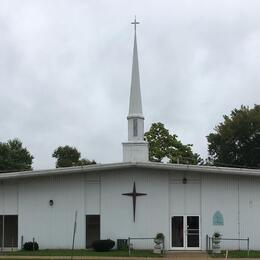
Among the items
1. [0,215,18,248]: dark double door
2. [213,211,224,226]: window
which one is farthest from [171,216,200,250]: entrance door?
[0,215,18,248]: dark double door

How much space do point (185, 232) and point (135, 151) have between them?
5.62m

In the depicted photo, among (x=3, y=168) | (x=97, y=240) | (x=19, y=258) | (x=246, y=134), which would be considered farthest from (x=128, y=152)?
(x=3, y=168)

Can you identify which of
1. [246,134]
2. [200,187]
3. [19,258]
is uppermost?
[246,134]

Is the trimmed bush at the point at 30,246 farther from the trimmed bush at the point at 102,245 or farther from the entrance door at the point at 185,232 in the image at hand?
the entrance door at the point at 185,232

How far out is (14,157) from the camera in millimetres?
75938

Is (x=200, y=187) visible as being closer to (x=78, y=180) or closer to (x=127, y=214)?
(x=127, y=214)

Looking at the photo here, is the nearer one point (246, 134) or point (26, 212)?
point (26, 212)

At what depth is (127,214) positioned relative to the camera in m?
34.1

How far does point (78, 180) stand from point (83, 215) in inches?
72.4

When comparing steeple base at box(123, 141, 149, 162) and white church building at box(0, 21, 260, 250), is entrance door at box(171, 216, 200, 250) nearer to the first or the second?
white church building at box(0, 21, 260, 250)

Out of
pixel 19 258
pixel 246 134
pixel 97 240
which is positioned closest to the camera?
pixel 19 258

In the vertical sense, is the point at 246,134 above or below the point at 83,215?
above

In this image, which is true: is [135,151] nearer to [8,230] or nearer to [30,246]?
[30,246]

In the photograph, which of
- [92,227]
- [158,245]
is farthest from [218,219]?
[92,227]
